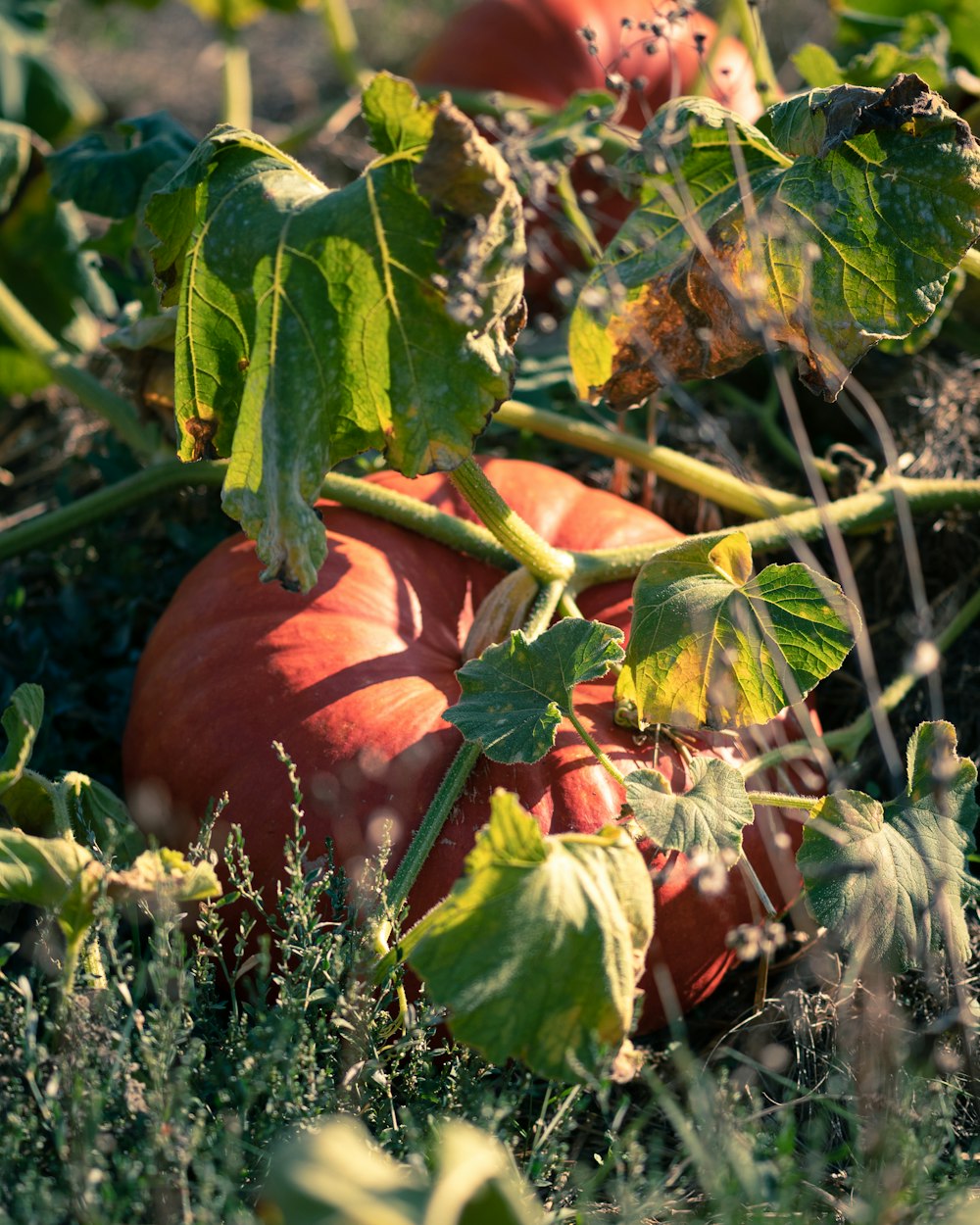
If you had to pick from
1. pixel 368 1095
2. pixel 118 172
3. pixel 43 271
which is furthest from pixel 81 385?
pixel 368 1095

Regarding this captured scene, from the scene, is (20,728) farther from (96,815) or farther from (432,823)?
(432,823)

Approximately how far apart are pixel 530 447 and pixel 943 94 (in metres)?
0.95

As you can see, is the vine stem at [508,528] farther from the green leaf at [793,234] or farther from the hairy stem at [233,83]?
the hairy stem at [233,83]

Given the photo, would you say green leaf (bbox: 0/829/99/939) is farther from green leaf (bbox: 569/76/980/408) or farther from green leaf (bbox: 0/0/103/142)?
green leaf (bbox: 0/0/103/142)

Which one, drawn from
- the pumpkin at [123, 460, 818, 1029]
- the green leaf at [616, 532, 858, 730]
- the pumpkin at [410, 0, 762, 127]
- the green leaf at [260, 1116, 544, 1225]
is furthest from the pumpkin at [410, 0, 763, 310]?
the green leaf at [260, 1116, 544, 1225]

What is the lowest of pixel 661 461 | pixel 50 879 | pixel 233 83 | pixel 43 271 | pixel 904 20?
pixel 50 879

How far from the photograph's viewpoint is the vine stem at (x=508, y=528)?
4.85 feet

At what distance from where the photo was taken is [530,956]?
111cm

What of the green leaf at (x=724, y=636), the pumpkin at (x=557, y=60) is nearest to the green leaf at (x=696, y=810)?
the green leaf at (x=724, y=636)

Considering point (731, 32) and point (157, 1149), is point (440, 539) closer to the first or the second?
point (157, 1149)

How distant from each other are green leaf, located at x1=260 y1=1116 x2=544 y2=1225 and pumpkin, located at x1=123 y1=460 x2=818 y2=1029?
0.53m

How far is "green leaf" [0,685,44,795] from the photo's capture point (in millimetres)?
1365

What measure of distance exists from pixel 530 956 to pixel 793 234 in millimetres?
919

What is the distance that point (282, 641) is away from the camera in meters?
1.63
